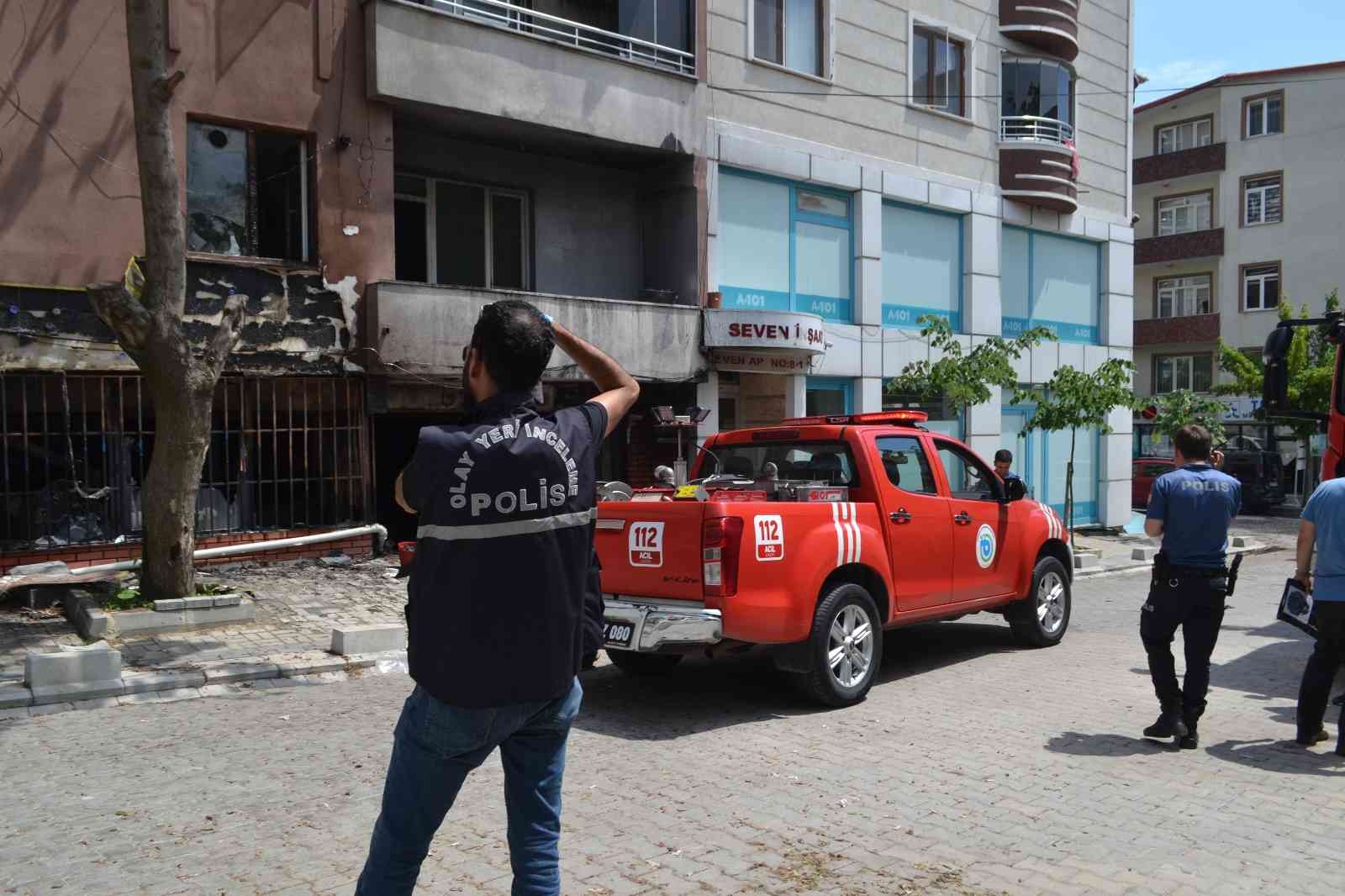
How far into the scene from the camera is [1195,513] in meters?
6.45

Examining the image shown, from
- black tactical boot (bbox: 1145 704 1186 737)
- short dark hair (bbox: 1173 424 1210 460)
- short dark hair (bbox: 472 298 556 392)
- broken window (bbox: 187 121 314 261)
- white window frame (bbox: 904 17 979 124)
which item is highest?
white window frame (bbox: 904 17 979 124)

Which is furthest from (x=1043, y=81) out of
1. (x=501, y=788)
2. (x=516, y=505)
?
(x=516, y=505)

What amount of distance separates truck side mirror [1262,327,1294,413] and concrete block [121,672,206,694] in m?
8.08

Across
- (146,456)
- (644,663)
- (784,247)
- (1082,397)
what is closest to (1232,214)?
(1082,397)

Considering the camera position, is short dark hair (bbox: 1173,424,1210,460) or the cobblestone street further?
short dark hair (bbox: 1173,424,1210,460)

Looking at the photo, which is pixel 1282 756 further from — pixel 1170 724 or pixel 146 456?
pixel 146 456

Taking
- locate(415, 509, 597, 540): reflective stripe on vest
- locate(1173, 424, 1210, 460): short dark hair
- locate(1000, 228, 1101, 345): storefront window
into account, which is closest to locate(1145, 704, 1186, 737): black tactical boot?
locate(1173, 424, 1210, 460): short dark hair

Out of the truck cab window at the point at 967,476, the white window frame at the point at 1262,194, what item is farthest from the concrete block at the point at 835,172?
the white window frame at the point at 1262,194

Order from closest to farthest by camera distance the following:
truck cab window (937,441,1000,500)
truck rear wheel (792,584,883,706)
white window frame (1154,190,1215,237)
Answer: truck rear wheel (792,584,883,706)
truck cab window (937,441,1000,500)
white window frame (1154,190,1215,237)

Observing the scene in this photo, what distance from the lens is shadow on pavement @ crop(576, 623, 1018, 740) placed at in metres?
6.98

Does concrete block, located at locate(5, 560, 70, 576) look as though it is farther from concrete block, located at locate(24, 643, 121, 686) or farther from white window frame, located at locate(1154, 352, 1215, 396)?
white window frame, located at locate(1154, 352, 1215, 396)

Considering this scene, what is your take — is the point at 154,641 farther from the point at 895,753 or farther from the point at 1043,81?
the point at 1043,81

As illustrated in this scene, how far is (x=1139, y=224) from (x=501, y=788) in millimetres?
41865

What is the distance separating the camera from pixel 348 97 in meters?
12.8
